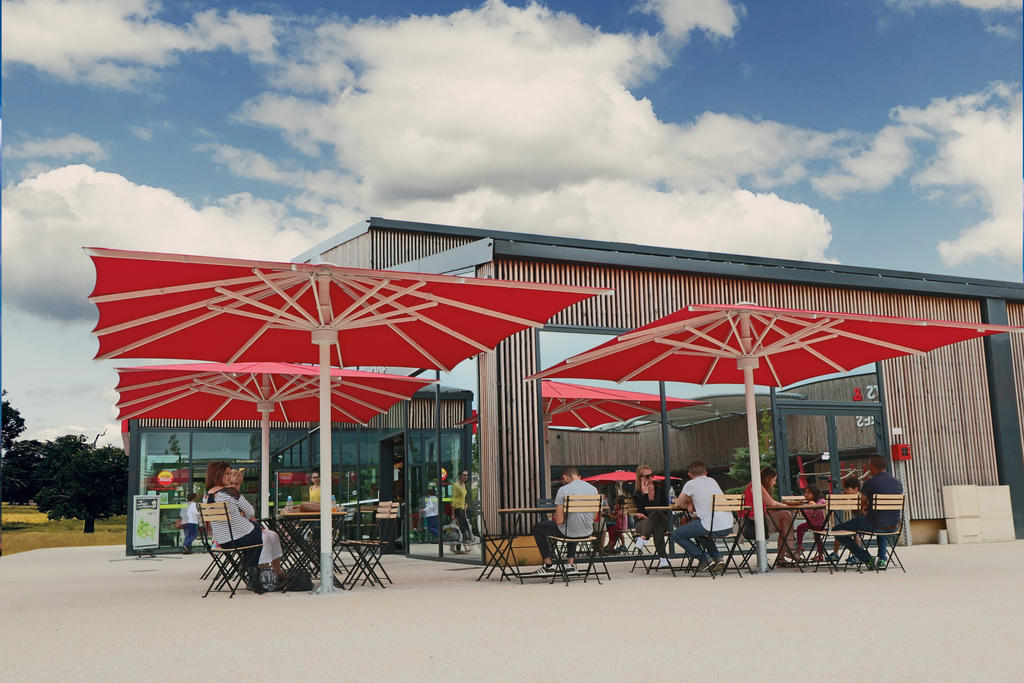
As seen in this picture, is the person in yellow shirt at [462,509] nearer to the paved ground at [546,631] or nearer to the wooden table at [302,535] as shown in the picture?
the wooden table at [302,535]

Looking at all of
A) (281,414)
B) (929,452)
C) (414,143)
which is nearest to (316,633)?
(281,414)

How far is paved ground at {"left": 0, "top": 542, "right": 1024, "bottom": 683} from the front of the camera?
4258 millimetres

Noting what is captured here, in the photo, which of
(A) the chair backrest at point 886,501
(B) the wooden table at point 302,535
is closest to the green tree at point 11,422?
(B) the wooden table at point 302,535

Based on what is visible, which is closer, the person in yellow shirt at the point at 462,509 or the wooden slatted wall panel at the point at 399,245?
the person in yellow shirt at the point at 462,509

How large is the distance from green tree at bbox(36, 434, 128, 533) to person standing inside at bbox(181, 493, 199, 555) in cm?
2327

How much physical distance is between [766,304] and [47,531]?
32.4 m

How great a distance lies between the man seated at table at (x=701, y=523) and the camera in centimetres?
912

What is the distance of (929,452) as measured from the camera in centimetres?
1486

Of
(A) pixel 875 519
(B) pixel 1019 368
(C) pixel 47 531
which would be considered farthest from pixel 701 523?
(C) pixel 47 531

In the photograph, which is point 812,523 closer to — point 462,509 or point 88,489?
point 462,509

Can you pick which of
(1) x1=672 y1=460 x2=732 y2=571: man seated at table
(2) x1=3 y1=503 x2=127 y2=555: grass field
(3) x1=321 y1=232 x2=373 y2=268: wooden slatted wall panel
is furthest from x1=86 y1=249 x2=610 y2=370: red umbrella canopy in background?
(2) x1=3 y1=503 x2=127 y2=555: grass field

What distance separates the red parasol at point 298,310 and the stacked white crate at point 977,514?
9439 millimetres

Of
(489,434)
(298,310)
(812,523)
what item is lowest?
(812,523)

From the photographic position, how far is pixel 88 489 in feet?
125
